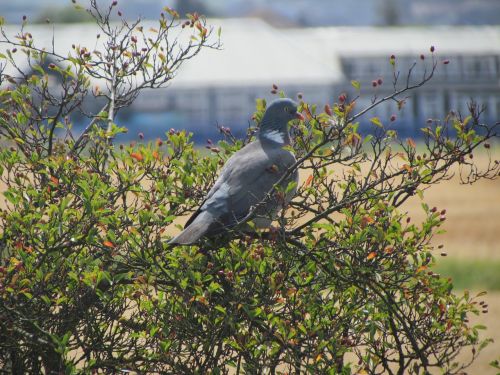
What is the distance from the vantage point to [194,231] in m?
5.33

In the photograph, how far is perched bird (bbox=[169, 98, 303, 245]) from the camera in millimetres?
5426

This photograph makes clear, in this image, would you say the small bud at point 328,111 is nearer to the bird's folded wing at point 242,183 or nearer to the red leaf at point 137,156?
the bird's folded wing at point 242,183

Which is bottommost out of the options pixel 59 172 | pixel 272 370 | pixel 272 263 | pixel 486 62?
pixel 486 62

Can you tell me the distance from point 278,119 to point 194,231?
4.63 feet

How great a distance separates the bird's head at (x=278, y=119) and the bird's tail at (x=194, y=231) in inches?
37.3

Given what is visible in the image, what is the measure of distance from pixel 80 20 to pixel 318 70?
69.5 meters

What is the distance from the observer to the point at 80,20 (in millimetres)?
119625

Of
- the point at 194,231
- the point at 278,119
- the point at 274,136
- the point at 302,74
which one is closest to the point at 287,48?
the point at 302,74

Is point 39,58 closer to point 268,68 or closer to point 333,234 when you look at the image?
point 333,234

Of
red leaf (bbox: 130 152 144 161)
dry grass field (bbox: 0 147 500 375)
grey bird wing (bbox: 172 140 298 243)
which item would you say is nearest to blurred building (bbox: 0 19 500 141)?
dry grass field (bbox: 0 147 500 375)

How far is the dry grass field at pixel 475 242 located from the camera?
1595 cm

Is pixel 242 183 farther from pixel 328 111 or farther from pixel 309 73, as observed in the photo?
pixel 309 73

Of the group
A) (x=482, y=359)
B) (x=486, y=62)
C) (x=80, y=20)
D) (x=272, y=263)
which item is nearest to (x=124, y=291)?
(x=272, y=263)

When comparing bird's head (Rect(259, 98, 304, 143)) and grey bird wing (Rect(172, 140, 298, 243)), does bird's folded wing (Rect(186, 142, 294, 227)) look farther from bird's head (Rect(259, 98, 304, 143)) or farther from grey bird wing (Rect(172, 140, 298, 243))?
bird's head (Rect(259, 98, 304, 143))
